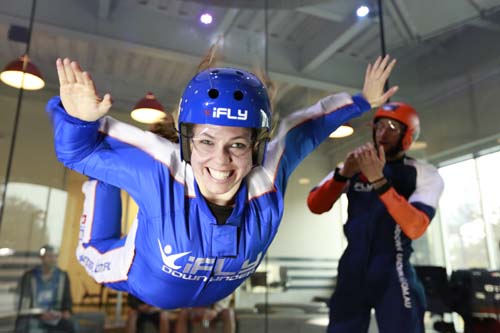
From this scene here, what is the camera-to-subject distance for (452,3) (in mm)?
2900

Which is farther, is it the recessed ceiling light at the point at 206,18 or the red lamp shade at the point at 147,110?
the recessed ceiling light at the point at 206,18

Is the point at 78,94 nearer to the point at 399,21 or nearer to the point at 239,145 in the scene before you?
the point at 239,145

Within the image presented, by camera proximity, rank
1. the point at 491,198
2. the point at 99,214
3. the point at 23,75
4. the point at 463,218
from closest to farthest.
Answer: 1. the point at 99,214
2. the point at 491,198
3. the point at 463,218
4. the point at 23,75

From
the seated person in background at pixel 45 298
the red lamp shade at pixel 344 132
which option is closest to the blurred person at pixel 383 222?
the red lamp shade at pixel 344 132

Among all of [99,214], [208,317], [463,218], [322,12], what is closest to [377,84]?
[99,214]

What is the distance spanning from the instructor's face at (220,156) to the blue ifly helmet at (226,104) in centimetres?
2

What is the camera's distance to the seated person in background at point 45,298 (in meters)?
3.16

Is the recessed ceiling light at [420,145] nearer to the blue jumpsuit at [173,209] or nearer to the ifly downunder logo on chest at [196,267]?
the blue jumpsuit at [173,209]

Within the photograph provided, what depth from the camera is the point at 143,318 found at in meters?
3.44

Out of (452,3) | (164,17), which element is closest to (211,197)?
(452,3)

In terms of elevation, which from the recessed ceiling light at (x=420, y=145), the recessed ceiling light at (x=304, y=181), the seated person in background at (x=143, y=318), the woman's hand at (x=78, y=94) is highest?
the recessed ceiling light at (x=420, y=145)

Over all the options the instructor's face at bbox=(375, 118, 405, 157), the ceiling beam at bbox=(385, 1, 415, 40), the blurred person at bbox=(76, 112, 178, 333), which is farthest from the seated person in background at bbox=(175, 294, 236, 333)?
the ceiling beam at bbox=(385, 1, 415, 40)

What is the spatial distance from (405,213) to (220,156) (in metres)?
0.96

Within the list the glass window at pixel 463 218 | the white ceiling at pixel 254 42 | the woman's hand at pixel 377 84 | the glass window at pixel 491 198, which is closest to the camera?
the woman's hand at pixel 377 84
